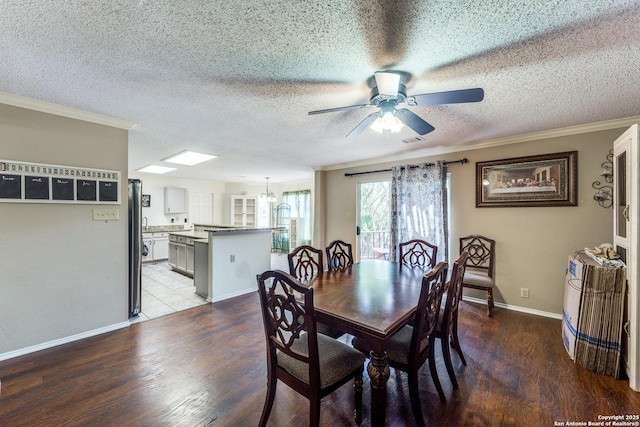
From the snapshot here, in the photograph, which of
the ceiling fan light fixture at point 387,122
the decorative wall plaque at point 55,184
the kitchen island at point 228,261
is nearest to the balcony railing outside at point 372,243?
the kitchen island at point 228,261

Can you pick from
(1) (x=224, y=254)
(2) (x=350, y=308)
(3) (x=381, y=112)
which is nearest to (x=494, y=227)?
(3) (x=381, y=112)

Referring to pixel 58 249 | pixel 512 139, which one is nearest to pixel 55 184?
pixel 58 249

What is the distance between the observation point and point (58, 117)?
8.30 feet

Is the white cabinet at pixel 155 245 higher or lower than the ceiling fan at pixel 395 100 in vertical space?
lower

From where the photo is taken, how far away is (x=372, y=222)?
514cm

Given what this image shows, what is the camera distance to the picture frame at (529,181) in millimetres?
3086

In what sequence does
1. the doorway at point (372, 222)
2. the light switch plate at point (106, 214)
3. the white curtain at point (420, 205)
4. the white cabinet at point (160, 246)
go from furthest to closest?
the white cabinet at point (160, 246), the doorway at point (372, 222), the white curtain at point (420, 205), the light switch plate at point (106, 214)

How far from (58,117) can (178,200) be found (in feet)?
16.0

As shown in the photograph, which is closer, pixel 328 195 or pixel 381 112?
pixel 381 112

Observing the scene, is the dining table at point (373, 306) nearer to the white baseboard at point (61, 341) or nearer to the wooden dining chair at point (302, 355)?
the wooden dining chair at point (302, 355)

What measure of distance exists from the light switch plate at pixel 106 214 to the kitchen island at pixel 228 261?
118 centimetres

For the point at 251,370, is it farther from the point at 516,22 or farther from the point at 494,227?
the point at 494,227

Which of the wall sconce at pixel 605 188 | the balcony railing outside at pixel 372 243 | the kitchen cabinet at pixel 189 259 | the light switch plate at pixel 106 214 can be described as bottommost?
the kitchen cabinet at pixel 189 259

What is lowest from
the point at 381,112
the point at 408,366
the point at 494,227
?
the point at 408,366
